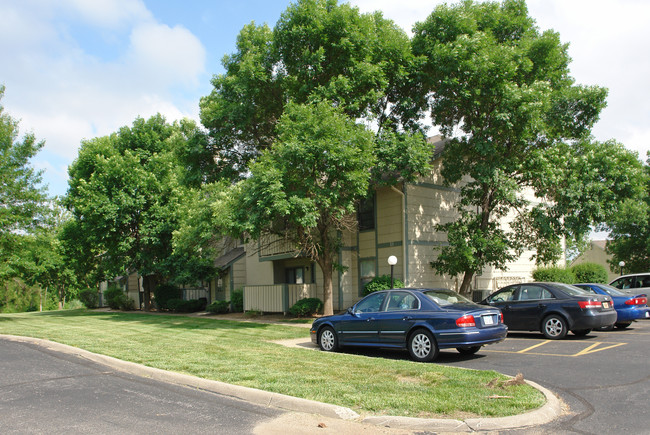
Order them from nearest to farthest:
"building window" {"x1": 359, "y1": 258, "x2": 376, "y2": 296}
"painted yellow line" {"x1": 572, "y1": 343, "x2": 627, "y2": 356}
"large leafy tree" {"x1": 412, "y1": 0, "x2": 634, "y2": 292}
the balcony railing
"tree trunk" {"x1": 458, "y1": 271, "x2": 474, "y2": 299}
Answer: "painted yellow line" {"x1": 572, "y1": 343, "x2": 627, "y2": 356}, "large leafy tree" {"x1": 412, "y1": 0, "x2": 634, "y2": 292}, "tree trunk" {"x1": 458, "y1": 271, "x2": 474, "y2": 299}, "building window" {"x1": 359, "y1": 258, "x2": 376, "y2": 296}, the balcony railing

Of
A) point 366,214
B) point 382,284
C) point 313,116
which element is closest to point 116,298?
point 366,214

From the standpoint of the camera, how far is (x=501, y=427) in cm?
551

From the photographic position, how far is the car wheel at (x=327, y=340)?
11659mm

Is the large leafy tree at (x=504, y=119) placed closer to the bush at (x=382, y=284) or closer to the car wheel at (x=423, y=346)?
the bush at (x=382, y=284)

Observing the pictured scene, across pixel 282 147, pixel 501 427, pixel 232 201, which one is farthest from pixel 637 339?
pixel 232 201

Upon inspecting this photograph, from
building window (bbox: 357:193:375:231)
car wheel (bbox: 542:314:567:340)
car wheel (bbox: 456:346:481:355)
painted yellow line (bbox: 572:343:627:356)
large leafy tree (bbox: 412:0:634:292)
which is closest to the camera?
painted yellow line (bbox: 572:343:627:356)

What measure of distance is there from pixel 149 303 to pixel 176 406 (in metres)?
26.8

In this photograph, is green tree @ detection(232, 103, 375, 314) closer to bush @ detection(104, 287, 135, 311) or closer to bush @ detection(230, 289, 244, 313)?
bush @ detection(230, 289, 244, 313)

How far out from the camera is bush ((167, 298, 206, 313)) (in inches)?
1105

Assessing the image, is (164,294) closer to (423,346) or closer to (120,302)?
(120,302)

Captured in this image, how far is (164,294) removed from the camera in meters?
29.9

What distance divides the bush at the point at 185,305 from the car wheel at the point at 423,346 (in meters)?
20.2

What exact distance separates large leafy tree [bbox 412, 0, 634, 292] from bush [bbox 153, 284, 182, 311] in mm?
17112

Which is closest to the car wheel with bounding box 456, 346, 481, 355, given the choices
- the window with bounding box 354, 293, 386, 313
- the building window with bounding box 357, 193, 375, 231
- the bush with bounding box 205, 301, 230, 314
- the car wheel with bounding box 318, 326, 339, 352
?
the window with bounding box 354, 293, 386, 313
